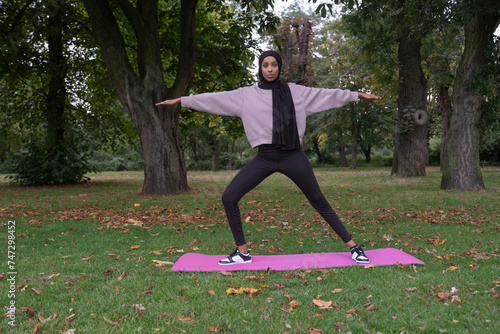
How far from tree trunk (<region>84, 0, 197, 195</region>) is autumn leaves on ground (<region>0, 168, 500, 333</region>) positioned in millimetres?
4291

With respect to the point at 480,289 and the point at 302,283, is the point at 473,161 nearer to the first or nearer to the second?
the point at 480,289

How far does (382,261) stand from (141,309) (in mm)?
2959

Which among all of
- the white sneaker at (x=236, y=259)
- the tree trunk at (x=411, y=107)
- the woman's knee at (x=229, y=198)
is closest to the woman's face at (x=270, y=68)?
the woman's knee at (x=229, y=198)

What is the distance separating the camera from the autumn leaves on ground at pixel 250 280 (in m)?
3.31

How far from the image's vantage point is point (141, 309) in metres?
3.58

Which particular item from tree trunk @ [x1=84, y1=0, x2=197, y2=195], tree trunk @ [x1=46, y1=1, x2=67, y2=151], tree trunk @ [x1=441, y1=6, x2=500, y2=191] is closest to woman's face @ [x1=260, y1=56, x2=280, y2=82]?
tree trunk @ [x1=84, y1=0, x2=197, y2=195]

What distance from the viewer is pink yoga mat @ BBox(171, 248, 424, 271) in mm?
4816

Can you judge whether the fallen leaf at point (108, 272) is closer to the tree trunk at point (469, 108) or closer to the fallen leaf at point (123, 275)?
the fallen leaf at point (123, 275)

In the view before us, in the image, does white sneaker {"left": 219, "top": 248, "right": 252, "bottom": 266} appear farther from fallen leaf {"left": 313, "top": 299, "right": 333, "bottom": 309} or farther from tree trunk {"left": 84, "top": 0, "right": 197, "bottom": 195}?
tree trunk {"left": 84, "top": 0, "right": 197, "bottom": 195}

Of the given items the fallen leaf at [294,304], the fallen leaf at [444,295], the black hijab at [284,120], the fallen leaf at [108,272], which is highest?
the black hijab at [284,120]

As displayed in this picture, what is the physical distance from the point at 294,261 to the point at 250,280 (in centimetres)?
88

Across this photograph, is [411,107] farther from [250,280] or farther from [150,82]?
[250,280]

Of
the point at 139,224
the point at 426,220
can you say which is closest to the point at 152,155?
the point at 139,224

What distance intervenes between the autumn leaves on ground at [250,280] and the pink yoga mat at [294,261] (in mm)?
181
